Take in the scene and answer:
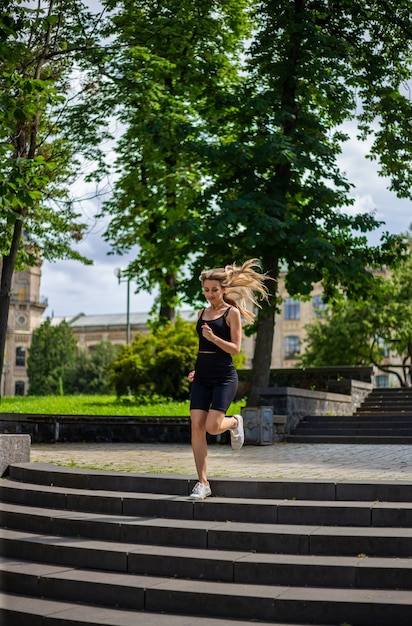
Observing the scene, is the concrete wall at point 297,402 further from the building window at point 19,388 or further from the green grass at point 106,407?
the building window at point 19,388

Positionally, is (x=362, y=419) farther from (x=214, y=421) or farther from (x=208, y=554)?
(x=208, y=554)

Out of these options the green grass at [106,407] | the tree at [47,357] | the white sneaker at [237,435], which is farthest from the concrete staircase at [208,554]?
the tree at [47,357]

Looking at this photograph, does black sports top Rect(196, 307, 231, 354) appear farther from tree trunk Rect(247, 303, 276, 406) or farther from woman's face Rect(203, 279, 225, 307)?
tree trunk Rect(247, 303, 276, 406)

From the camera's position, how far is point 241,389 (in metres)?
27.0

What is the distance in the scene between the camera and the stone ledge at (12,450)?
1073cm

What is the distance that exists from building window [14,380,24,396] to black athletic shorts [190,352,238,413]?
8785cm

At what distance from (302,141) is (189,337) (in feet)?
26.3

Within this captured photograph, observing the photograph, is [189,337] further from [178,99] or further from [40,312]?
[40,312]

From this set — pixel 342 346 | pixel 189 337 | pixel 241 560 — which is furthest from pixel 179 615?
pixel 342 346

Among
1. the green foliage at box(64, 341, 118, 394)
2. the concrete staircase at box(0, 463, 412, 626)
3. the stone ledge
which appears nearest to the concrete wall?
the stone ledge

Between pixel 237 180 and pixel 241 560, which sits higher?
pixel 237 180

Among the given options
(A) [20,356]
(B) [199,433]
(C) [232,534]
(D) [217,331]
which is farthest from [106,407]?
(A) [20,356]

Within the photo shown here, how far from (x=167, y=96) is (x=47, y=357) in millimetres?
57846

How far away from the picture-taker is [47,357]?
250ft
